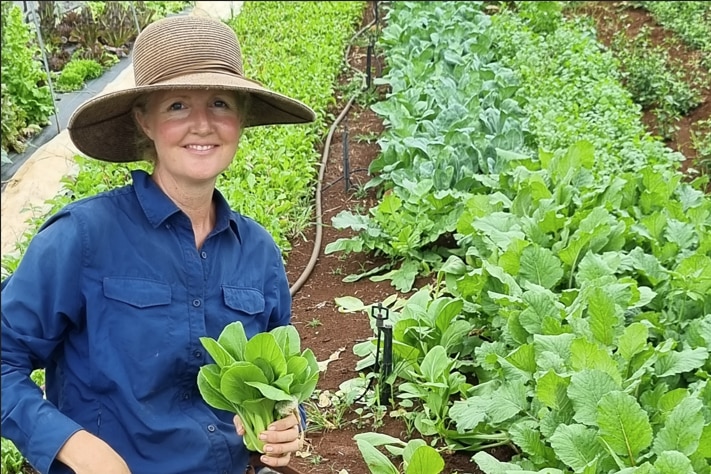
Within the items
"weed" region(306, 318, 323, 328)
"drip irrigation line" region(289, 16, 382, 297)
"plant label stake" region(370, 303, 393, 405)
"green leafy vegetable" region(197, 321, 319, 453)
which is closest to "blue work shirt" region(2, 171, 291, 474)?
"green leafy vegetable" region(197, 321, 319, 453)

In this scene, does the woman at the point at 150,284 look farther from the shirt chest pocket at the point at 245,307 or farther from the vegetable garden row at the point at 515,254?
the vegetable garden row at the point at 515,254

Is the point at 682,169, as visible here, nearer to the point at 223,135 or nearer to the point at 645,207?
the point at 645,207

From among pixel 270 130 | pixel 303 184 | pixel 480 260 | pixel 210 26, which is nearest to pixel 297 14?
pixel 270 130

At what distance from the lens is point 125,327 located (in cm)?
198

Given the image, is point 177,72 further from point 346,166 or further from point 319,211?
point 346,166

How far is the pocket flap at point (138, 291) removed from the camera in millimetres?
1949

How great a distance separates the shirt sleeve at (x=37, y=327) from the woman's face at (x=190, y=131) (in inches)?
11.5

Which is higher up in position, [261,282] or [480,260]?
[261,282]

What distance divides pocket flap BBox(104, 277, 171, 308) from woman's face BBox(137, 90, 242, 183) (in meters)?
0.28

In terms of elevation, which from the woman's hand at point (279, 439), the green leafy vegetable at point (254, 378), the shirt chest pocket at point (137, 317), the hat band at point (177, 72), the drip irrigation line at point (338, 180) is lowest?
the drip irrigation line at point (338, 180)

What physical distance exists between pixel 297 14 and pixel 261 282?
749cm

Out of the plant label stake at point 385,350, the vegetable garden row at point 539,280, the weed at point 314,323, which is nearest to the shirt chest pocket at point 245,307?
the vegetable garden row at point 539,280

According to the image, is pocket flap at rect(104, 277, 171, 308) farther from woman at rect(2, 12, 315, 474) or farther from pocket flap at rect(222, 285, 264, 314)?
pocket flap at rect(222, 285, 264, 314)

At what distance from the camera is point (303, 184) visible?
516 centimetres
